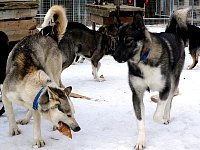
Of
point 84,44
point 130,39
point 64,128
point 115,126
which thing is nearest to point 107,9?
point 84,44

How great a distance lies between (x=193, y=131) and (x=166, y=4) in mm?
13667

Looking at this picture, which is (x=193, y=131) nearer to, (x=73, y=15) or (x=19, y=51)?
(x=19, y=51)

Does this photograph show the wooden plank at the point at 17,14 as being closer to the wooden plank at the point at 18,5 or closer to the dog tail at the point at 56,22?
the wooden plank at the point at 18,5

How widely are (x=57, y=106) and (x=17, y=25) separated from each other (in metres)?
4.81

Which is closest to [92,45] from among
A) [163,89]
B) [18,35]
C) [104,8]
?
[18,35]

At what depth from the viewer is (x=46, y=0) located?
53.3ft

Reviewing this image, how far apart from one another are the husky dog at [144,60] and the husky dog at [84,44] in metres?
2.64

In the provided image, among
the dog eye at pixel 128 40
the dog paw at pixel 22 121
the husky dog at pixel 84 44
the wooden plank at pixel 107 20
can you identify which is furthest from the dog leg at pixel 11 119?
the wooden plank at pixel 107 20

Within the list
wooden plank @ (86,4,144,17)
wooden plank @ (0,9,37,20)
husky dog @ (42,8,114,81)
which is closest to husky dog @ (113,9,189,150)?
husky dog @ (42,8,114,81)

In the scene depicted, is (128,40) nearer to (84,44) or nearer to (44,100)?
(44,100)

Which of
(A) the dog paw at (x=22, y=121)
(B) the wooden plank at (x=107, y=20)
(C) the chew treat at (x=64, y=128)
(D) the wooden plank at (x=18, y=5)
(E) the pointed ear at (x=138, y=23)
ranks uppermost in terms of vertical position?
(D) the wooden plank at (x=18, y=5)

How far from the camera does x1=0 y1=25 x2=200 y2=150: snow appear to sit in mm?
3887

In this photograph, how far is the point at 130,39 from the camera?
3.69m

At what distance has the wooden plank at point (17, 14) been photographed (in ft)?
24.6
